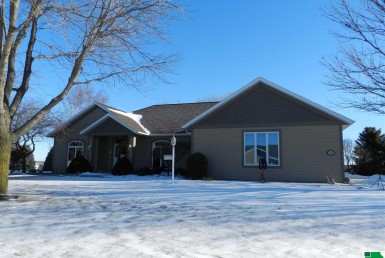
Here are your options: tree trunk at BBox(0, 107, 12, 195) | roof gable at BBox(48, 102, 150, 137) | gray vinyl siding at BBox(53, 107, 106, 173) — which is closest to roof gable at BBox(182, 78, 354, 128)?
roof gable at BBox(48, 102, 150, 137)

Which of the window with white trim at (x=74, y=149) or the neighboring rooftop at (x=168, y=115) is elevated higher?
the neighboring rooftop at (x=168, y=115)

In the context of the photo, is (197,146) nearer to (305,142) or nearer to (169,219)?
(305,142)

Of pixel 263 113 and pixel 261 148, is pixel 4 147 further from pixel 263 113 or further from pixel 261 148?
pixel 263 113

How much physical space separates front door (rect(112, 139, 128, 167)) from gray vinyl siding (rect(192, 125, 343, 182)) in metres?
6.49

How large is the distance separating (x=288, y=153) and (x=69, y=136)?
50.4ft

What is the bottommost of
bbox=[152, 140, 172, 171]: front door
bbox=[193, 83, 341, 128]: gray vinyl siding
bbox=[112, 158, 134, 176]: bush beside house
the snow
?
the snow

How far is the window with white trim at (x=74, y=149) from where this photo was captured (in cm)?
2548

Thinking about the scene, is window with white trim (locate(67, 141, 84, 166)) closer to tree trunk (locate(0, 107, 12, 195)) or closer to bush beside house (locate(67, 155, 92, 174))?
bush beside house (locate(67, 155, 92, 174))

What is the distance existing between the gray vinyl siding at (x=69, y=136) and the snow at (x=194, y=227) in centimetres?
1634

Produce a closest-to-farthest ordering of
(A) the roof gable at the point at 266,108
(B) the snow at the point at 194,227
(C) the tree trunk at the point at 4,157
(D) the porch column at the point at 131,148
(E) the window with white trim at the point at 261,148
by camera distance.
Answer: (B) the snow at the point at 194,227
(C) the tree trunk at the point at 4,157
(A) the roof gable at the point at 266,108
(E) the window with white trim at the point at 261,148
(D) the porch column at the point at 131,148

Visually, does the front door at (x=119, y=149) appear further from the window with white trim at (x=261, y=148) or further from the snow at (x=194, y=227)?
the snow at (x=194, y=227)

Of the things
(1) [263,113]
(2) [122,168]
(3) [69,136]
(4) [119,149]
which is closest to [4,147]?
(2) [122,168]

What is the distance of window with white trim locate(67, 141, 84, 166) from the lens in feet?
83.6

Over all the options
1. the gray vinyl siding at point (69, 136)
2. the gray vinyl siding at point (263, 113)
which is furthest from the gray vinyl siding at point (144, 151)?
the gray vinyl siding at point (263, 113)
